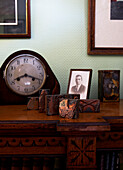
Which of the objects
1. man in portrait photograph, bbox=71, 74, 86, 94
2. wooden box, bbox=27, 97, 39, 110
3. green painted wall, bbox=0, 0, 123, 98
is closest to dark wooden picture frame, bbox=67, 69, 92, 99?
man in portrait photograph, bbox=71, 74, 86, 94

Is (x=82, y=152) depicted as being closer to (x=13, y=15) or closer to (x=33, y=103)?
(x=33, y=103)

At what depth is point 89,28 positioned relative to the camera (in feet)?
3.89

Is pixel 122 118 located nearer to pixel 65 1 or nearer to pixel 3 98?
pixel 3 98

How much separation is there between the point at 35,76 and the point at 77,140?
51cm

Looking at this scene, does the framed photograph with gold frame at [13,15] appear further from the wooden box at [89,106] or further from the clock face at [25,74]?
the wooden box at [89,106]

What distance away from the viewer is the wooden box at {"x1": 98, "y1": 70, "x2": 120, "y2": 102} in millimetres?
1056

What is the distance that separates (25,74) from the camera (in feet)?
3.44

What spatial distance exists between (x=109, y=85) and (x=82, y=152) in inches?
19.7

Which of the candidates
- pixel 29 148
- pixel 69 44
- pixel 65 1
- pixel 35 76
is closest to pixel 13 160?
pixel 29 148

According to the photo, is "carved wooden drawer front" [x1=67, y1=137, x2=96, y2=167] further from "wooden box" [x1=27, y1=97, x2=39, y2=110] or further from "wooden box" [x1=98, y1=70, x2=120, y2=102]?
"wooden box" [x1=98, y1=70, x2=120, y2=102]

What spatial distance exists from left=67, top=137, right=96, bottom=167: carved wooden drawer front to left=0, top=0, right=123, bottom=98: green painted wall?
57cm

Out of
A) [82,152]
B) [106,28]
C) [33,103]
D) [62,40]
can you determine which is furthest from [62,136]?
[106,28]

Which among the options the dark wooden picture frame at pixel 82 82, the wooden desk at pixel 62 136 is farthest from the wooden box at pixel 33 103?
the dark wooden picture frame at pixel 82 82

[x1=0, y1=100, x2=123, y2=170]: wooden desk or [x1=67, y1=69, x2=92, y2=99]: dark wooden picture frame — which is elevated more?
[x1=67, y1=69, x2=92, y2=99]: dark wooden picture frame
